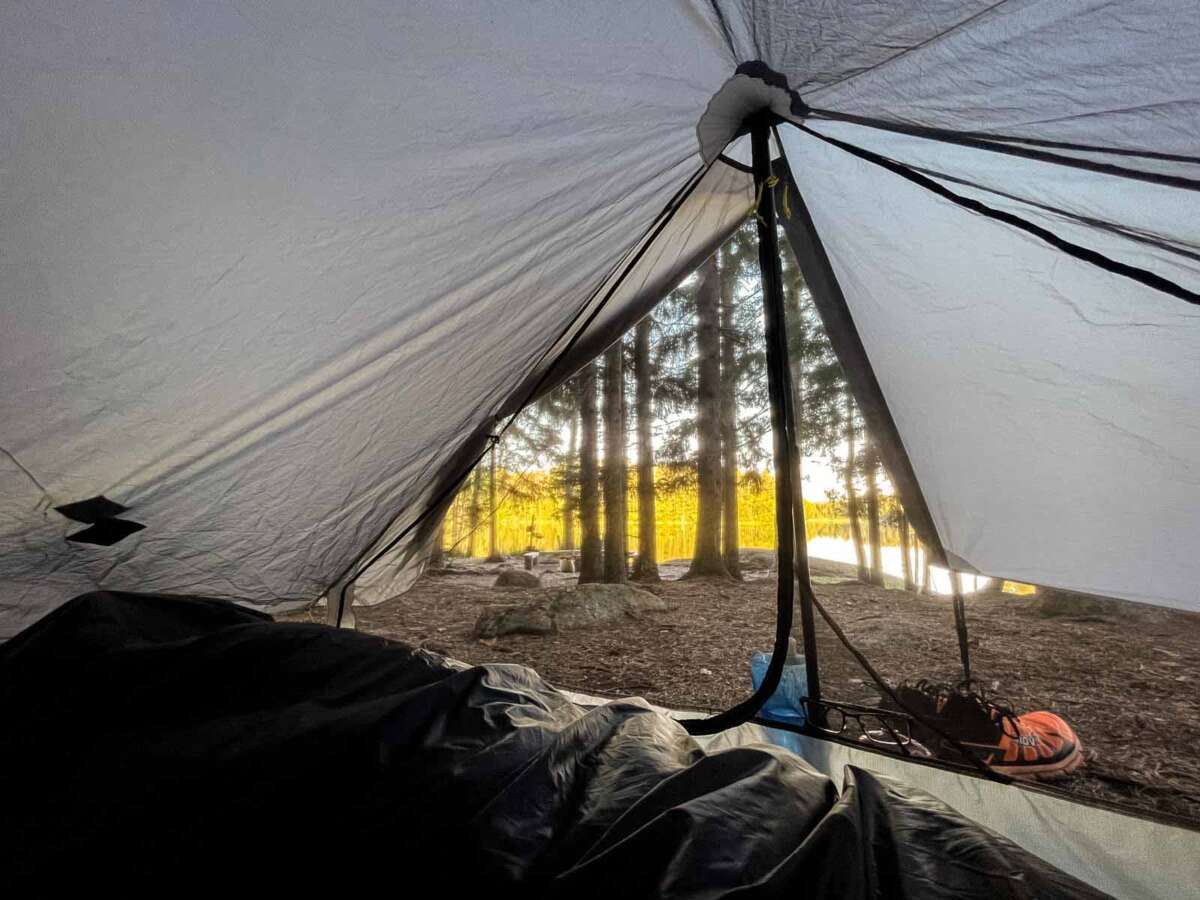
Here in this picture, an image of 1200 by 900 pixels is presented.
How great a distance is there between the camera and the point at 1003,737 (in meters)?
1.72

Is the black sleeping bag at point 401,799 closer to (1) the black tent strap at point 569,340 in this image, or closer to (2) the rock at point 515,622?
(1) the black tent strap at point 569,340

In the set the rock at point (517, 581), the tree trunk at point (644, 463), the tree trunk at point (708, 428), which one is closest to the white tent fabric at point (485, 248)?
the tree trunk at point (708, 428)

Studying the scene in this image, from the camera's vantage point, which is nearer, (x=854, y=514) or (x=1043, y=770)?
(x=1043, y=770)

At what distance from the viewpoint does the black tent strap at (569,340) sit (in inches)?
71.2

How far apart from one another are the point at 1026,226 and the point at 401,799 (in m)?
1.68

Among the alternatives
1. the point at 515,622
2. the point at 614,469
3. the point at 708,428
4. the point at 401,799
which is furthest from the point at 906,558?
the point at 401,799

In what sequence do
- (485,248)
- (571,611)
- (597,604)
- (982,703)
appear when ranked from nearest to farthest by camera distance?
1. (485,248)
2. (982,703)
3. (571,611)
4. (597,604)

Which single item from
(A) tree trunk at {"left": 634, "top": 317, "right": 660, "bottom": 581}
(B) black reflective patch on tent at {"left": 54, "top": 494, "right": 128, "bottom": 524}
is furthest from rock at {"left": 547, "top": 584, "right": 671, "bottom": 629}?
(B) black reflective patch on tent at {"left": 54, "top": 494, "right": 128, "bottom": 524}

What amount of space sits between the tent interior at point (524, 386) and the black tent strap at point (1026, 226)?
0.05ft

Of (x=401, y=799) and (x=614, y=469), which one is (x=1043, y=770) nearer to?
(x=401, y=799)

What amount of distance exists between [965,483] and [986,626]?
3642 millimetres

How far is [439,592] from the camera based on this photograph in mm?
6895

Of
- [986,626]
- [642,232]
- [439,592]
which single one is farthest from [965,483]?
[439,592]

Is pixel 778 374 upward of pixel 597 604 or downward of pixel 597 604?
upward
